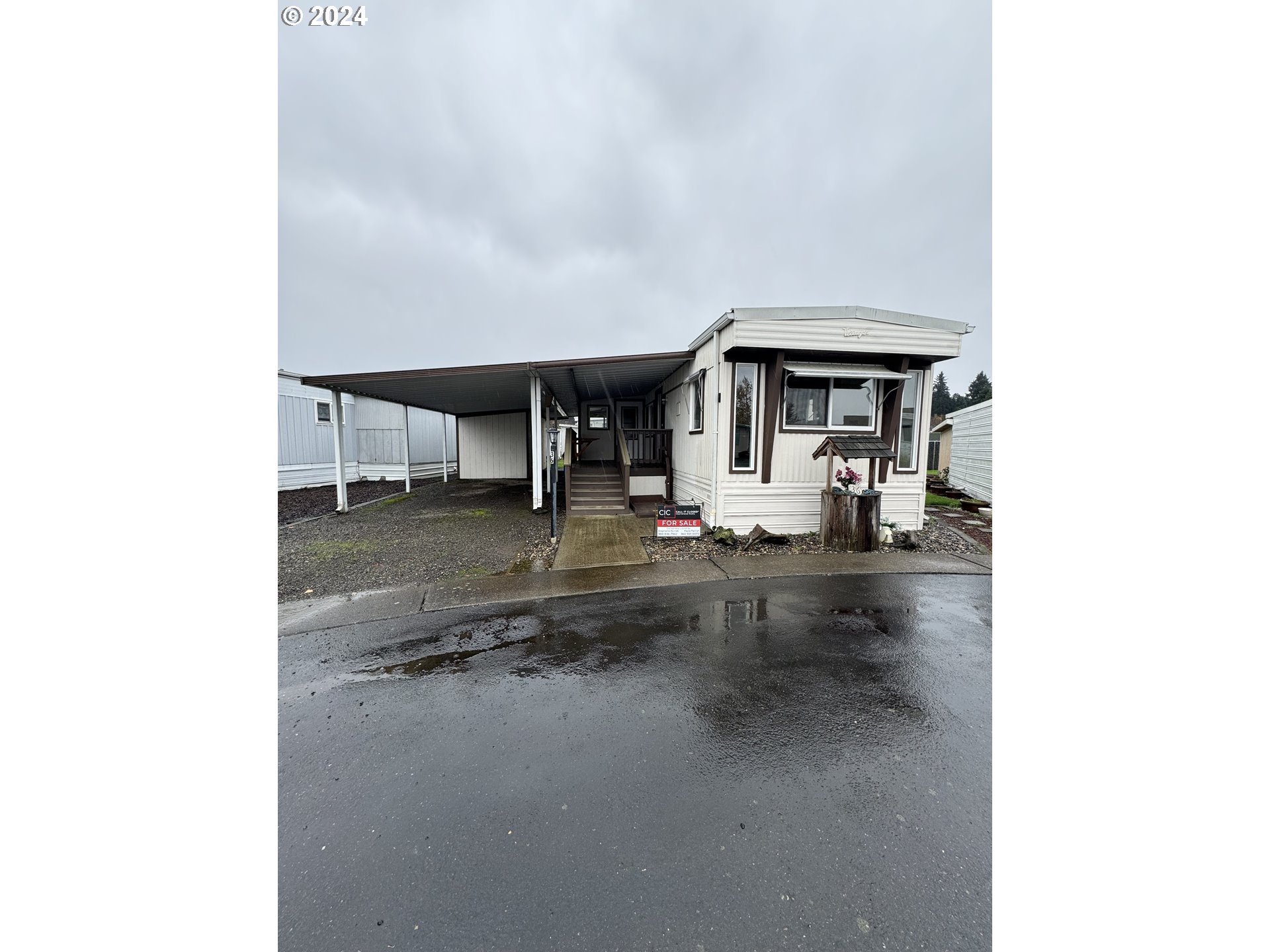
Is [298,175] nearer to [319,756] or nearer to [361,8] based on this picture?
[361,8]

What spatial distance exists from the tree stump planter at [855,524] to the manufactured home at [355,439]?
11730 mm

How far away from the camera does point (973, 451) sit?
13.7 metres

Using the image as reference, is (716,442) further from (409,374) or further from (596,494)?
(409,374)

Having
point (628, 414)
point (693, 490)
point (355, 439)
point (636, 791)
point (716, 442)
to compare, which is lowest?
point (636, 791)

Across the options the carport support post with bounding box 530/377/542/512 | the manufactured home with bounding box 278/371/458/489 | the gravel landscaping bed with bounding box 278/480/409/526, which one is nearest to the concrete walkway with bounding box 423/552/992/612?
the carport support post with bounding box 530/377/542/512

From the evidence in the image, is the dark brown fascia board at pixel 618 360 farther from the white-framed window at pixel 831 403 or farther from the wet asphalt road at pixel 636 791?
the wet asphalt road at pixel 636 791

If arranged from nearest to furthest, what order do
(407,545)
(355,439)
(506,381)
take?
(407,545), (506,381), (355,439)

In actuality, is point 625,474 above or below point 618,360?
below

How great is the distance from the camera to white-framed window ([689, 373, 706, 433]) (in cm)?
812

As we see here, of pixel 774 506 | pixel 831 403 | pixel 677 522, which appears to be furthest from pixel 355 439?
pixel 831 403

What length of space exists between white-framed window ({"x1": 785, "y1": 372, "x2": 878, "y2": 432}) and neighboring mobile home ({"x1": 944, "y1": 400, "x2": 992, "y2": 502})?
22.2ft

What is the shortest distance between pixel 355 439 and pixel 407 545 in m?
10.7

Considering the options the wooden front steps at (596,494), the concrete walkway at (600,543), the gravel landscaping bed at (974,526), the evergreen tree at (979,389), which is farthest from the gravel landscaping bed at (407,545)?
the evergreen tree at (979,389)
